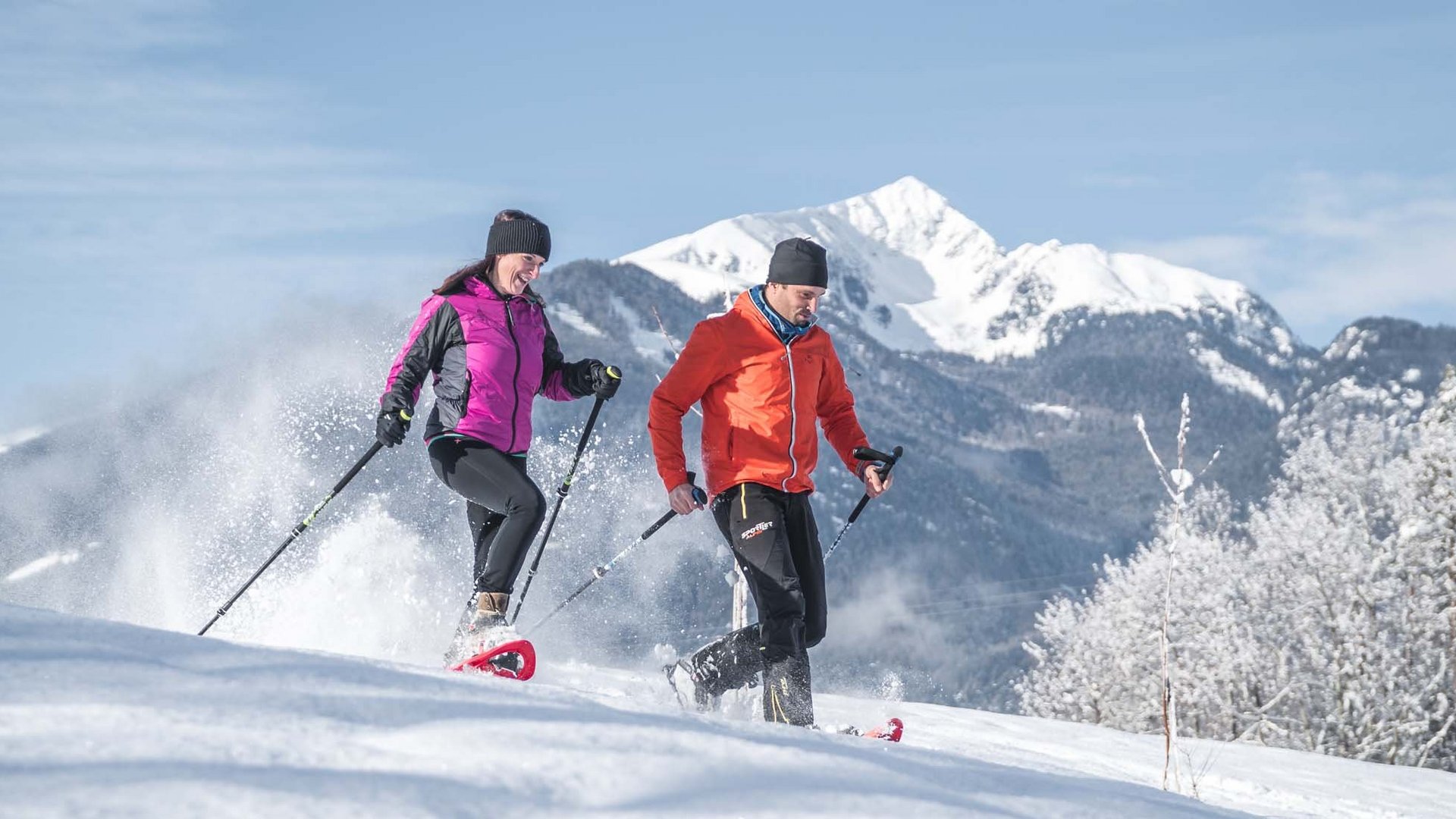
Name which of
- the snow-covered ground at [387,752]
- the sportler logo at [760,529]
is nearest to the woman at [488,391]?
the sportler logo at [760,529]

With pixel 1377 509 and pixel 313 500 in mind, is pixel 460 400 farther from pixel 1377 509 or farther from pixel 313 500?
pixel 1377 509

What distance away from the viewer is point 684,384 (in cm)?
486

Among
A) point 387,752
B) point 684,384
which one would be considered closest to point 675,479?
point 684,384

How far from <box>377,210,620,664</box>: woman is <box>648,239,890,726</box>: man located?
651 millimetres

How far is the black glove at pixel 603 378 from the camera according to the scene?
18.0ft

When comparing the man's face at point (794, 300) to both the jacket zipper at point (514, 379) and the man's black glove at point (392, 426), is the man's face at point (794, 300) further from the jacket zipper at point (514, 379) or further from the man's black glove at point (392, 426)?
the man's black glove at point (392, 426)

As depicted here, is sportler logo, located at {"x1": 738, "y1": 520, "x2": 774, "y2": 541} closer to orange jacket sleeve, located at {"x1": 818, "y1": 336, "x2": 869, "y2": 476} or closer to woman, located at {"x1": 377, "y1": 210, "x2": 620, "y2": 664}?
orange jacket sleeve, located at {"x1": 818, "y1": 336, "x2": 869, "y2": 476}

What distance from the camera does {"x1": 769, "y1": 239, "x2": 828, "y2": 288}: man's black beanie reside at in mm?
4969

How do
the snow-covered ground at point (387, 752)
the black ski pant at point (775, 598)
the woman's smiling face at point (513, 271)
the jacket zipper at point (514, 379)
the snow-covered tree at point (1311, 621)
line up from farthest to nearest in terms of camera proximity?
the snow-covered tree at point (1311, 621) → the woman's smiling face at point (513, 271) → the jacket zipper at point (514, 379) → the black ski pant at point (775, 598) → the snow-covered ground at point (387, 752)

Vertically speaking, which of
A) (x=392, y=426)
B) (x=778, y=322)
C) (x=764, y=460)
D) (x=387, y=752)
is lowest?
(x=387, y=752)

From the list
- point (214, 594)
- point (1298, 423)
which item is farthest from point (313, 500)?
point (1298, 423)

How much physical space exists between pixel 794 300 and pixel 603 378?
3.33 ft

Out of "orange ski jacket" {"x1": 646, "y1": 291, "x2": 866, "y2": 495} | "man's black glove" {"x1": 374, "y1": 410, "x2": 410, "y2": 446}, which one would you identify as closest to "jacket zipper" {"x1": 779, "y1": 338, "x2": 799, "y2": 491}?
"orange ski jacket" {"x1": 646, "y1": 291, "x2": 866, "y2": 495}

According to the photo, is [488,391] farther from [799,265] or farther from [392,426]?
[799,265]
